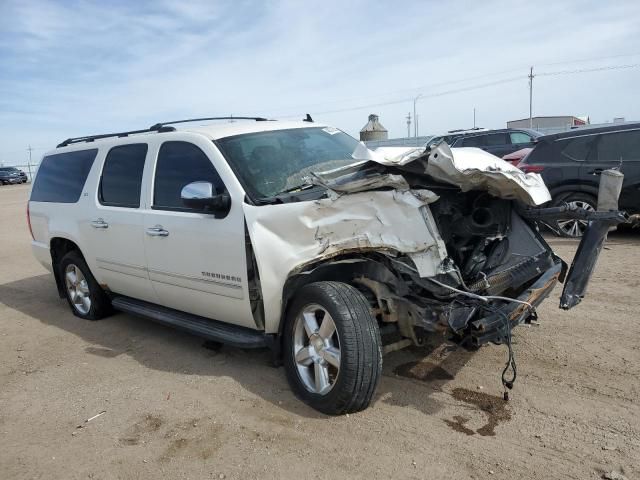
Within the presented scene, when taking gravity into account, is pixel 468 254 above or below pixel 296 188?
below

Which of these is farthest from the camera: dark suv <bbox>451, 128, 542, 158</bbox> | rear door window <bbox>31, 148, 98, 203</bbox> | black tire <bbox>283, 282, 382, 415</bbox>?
dark suv <bbox>451, 128, 542, 158</bbox>

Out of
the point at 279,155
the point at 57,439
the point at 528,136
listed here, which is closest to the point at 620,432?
the point at 279,155

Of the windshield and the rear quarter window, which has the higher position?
the windshield

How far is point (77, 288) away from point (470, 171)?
4781mm

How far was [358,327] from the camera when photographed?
3.39 m

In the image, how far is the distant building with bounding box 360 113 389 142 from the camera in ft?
97.6

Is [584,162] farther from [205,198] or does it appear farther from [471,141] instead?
[205,198]

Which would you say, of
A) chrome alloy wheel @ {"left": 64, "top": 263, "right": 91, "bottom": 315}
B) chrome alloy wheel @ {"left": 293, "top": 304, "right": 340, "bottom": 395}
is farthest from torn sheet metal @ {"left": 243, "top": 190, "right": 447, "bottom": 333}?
chrome alloy wheel @ {"left": 64, "top": 263, "right": 91, "bottom": 315}

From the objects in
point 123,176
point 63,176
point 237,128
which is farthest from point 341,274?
point 63,176

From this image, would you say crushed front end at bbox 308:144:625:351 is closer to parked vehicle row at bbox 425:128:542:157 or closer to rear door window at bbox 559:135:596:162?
rear door window at bbox 559:135:596:162

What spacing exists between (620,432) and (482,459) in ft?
2.86

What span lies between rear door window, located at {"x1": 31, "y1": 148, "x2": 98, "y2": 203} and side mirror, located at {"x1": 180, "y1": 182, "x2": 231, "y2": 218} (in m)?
2.36

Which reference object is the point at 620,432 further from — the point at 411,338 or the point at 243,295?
the point at 243,295

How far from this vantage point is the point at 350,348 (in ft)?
11.0
